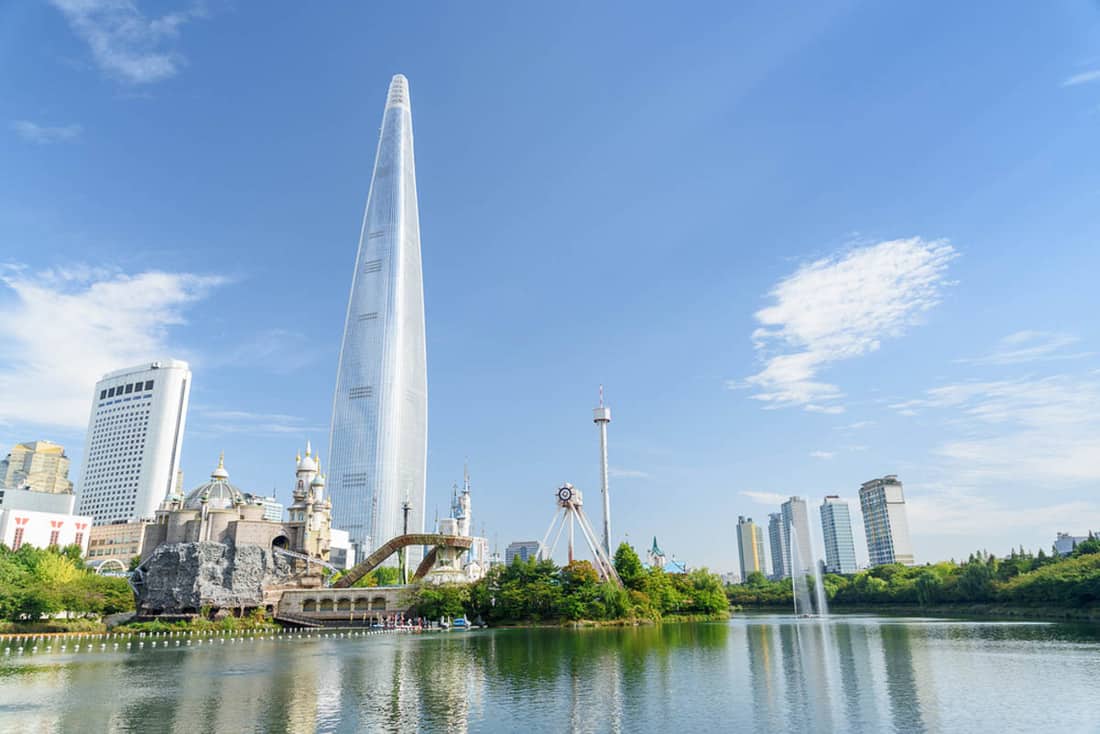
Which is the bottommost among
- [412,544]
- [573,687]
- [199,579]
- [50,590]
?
[573,687]

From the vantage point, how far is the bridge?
91.1 m

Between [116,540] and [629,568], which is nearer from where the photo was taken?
[629,568]

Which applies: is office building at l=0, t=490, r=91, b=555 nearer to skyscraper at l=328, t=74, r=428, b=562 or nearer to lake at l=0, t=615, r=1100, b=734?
skyscraper at l=328, t=74, r=428, b=562

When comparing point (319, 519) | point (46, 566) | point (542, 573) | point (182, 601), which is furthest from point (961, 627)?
point (46, 566)

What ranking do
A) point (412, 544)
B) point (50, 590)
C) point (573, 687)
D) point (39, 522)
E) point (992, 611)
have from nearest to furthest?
1. point (573, 687)
2. point (50, 590)
3. point (992, 611)
4. point (412, 544)
5. point (39, 522)

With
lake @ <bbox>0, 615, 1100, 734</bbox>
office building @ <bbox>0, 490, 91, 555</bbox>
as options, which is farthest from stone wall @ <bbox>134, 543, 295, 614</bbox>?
office building @ <bbox>0, 490, 91, 555</bbox>

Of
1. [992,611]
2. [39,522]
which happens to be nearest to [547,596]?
[992,611]

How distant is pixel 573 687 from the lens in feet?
106

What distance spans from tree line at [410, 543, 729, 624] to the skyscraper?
11181 cm

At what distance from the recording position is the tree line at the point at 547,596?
76625 mm

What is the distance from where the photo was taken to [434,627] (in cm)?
7712

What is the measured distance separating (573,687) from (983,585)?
83.9m

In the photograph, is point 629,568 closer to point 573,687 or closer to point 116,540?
point 573,687

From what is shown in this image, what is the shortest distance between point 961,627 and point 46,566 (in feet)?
317
